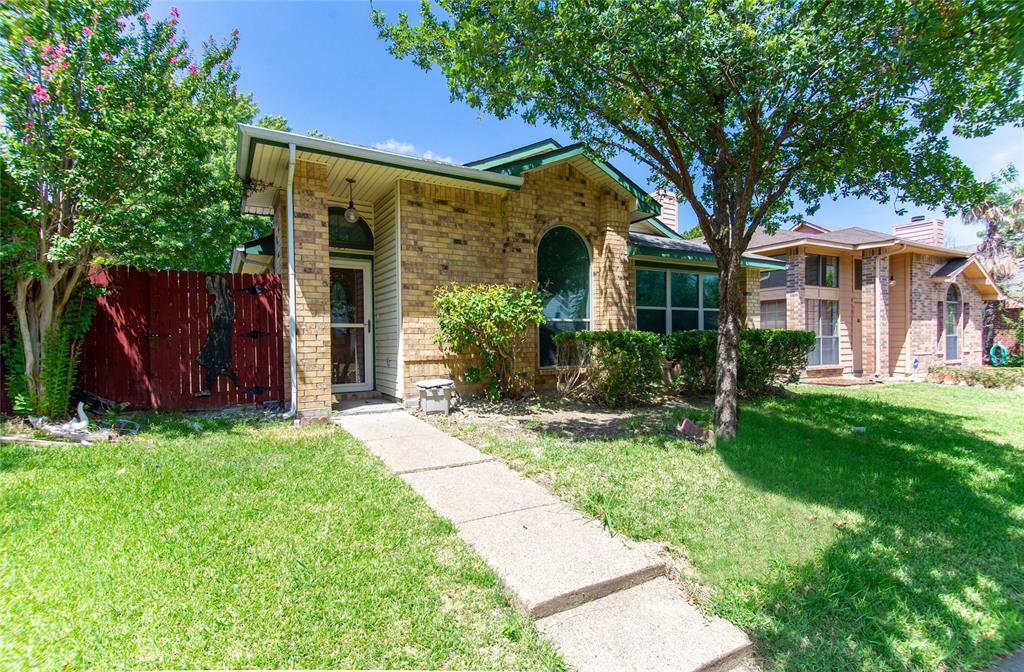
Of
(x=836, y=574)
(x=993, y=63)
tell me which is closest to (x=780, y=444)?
(x=836, y=574)

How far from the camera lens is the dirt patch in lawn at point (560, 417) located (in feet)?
20.4

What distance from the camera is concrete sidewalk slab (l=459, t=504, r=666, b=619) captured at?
2514 mm

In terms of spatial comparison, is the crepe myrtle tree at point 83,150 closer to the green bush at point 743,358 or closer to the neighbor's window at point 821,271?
the green bush at point 743,358

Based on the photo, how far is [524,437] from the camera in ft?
19.0

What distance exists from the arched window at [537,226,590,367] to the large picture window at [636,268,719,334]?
6.28 feet

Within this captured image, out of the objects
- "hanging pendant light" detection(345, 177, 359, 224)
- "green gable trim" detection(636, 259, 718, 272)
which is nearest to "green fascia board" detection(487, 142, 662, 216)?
"green gable trim" detection(636, 259, 718, 272)

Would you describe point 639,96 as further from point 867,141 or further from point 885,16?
point 867,141

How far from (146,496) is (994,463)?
843 centimetres

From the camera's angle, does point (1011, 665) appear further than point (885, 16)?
No

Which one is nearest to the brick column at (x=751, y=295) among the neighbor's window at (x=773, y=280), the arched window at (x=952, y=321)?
the neighbor's window at (x=773, y=280)

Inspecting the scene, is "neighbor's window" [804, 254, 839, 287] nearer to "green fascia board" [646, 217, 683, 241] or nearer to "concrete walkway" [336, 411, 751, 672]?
"green fascia board" [646, 217, 683, 241]

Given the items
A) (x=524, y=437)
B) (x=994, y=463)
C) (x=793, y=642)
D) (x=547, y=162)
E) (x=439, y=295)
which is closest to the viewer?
(x=793, y=642)

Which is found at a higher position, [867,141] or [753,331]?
[867,141]

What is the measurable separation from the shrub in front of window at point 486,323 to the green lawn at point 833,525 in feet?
4.97
